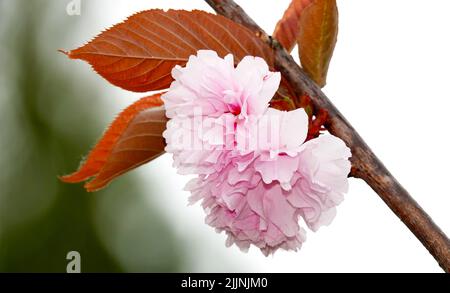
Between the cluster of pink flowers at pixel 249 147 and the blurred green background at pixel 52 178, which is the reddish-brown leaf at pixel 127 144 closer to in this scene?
the cluster of pink flowers at pixel 249 147

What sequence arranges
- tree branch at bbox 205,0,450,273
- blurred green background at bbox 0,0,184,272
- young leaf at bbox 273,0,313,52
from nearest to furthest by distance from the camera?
tree branch at bbox 205,0,450,273
young leaf at bbox 273,0,313,52
blurred green background at bbox 0,0,184,272

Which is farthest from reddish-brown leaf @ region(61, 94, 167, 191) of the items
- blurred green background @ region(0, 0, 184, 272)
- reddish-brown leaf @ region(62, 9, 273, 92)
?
blurred green background @ region(0, 0, 184, 272)

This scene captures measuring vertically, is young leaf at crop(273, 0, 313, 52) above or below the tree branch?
above

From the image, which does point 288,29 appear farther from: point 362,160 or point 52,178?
point 52,178

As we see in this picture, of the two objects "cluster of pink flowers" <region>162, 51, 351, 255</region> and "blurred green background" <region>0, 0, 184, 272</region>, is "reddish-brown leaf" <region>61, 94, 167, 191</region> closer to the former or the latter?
"cluster of pink flowers" <region>162, 51, 351, 255</region>

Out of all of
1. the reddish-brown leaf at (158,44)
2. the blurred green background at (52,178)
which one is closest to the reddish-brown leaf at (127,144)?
the reddish-brown leaf at (158,44)
